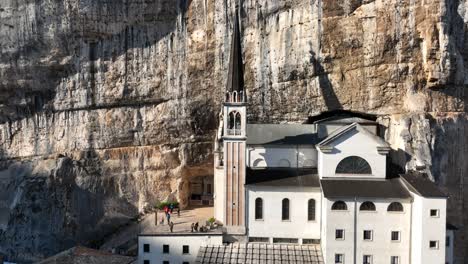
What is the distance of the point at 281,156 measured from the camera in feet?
101

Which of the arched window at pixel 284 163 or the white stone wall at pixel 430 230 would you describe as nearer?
the white stone wall at pixel 430 230

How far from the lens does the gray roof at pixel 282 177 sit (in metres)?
26.4

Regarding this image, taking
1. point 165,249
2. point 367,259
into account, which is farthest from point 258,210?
point 367,259

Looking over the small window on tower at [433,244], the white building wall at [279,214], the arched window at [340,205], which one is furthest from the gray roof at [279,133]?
the small window on tower at [433,244]

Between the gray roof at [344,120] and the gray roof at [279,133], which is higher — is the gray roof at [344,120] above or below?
above

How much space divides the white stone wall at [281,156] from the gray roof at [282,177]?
5.84 feet

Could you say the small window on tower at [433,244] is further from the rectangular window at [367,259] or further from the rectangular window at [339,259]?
the rectangular window at [339,259]

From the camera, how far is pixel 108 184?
116 ft

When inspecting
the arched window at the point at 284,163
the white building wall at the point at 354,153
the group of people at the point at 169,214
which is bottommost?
the group of people at the point at 169,214

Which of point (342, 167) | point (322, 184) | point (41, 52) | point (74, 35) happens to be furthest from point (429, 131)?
point (41, 52)

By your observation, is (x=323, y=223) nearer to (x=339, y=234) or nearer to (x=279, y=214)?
(x=339, y=234)

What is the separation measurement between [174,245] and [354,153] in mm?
11959

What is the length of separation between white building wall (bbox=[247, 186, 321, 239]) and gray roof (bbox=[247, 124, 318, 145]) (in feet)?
18.6

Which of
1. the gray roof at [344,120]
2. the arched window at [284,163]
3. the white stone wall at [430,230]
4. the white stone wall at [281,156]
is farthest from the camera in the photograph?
the gray roof at [344,120]
